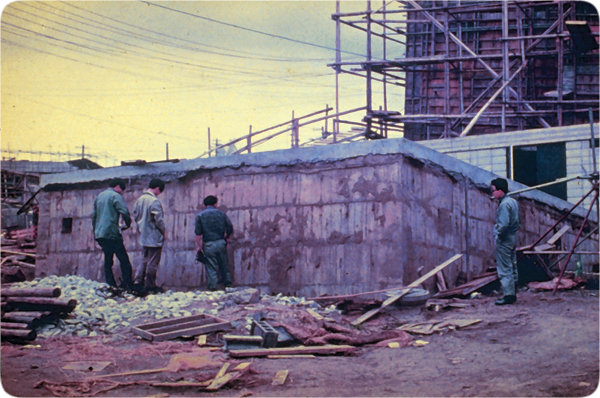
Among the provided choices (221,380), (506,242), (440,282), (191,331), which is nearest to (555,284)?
(506,242)

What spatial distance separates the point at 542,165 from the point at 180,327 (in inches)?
480

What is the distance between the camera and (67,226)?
37.9 feet

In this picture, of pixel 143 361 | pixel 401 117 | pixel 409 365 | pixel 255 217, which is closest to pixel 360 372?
pixel 409 365

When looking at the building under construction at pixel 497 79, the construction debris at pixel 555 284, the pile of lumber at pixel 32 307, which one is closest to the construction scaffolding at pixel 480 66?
the building under construction at pixel 497 79

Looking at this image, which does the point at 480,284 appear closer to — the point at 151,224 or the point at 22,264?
the point at 151,224

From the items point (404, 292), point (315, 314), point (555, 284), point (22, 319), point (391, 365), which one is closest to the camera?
point (391, 365)

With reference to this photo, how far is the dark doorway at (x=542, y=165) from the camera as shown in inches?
639

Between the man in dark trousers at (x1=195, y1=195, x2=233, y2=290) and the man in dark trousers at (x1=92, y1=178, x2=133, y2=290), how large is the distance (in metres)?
1.09

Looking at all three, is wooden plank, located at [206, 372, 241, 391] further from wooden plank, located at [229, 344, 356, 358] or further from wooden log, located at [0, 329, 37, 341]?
wooden log, located at [0, 329, 37, 341]

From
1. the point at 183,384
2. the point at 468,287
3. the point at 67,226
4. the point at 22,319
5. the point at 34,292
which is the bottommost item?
the point at 183,384

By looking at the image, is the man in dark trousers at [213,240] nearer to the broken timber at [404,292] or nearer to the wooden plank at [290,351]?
the broken timber at [404,292]

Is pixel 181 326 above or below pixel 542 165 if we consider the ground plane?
below

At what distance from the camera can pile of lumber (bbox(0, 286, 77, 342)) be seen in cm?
706

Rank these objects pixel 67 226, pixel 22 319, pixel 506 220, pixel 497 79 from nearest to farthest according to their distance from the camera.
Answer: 1. pixel 22 319
2. pixel 506 220
3. pixel 67 226
4. pixel 497 79
